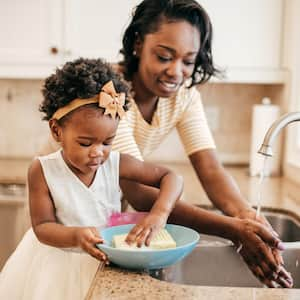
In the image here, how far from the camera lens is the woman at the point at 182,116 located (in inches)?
48.2

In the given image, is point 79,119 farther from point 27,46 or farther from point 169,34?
point 27,46

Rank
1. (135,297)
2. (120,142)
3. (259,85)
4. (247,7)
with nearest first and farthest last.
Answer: (135,297)
(120,142)
(247,7)
(259,85)

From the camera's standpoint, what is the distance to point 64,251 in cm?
114

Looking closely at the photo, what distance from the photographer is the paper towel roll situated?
2.17 metres

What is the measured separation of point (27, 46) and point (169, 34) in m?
1.04

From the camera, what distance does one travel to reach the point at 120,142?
1.26 m

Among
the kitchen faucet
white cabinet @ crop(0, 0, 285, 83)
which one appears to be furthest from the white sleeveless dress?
white cabinet @ crop(0, 0, 285, 83)

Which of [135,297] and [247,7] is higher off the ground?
[247,7]

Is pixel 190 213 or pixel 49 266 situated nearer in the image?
pixel 49 266

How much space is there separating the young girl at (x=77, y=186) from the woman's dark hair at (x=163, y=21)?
0.27 metres

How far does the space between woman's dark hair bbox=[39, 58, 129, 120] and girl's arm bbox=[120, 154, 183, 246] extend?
19 centimetres

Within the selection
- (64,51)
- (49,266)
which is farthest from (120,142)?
(64,51)

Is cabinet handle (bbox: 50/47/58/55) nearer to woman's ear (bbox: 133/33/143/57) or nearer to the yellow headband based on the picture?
woman's ear (bbox: 133/33/143/57)

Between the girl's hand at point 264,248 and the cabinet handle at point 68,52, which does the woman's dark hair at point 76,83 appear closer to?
the girl's hand at point 264,248
